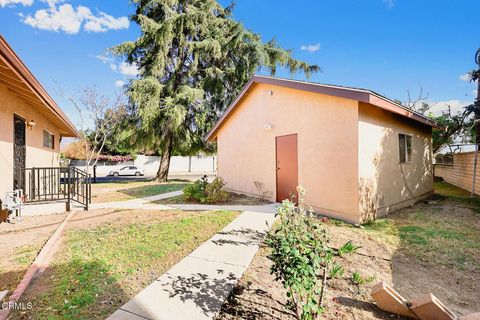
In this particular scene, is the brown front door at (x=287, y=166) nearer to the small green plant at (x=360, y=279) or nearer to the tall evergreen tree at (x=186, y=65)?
the small green plant at (x=360, y=279)

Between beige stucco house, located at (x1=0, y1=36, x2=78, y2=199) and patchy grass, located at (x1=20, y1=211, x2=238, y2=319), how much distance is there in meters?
3.27

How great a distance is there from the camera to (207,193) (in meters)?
8.72

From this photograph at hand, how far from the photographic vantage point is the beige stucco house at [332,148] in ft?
19.9

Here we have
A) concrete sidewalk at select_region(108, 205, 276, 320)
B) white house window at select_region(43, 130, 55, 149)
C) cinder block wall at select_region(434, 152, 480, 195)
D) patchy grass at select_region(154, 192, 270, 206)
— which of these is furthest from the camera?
cinder block wall at select_region(434, 152, 480, 195)

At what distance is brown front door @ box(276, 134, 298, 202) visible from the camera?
7609 mm

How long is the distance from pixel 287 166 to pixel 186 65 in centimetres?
1334

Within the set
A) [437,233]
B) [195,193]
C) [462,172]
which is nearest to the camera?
[437,233]

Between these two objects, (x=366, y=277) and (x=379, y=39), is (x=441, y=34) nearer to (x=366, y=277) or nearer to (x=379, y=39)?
(x=379, y=39)

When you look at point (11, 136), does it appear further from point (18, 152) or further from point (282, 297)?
point (282, 297)

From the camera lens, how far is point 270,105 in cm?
857

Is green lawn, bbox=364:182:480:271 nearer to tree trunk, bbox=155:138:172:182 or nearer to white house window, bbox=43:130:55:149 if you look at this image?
white house window, bbox=43:130:55:149

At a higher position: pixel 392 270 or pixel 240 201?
pixel 240 201

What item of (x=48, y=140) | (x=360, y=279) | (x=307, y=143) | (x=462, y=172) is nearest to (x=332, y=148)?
(x=307, y=143)

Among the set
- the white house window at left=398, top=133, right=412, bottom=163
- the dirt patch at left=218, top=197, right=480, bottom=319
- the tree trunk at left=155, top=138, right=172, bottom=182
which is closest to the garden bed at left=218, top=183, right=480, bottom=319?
the dirt patch at left=218, top=197, right=480, bottom=319
